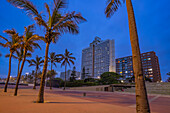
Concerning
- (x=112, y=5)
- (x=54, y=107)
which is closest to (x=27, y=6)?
(x=112, y=5)

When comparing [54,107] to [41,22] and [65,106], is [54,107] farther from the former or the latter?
[41,22]

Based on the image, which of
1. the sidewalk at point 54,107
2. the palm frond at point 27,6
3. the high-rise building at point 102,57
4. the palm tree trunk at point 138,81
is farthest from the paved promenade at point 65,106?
the high-rise building at point 102,57

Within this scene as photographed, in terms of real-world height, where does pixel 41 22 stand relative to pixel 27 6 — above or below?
below

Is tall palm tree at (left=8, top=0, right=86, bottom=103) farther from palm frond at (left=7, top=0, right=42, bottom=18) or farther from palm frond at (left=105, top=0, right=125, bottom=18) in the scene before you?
palm frond at (left=105, top=0, right=125, bottom=18)

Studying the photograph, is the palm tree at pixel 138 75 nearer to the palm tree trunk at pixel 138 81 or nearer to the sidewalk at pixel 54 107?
the palm tree trunk at pixel 138 81

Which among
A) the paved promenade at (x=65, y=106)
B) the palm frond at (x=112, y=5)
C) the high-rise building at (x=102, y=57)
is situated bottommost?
the paved promenade at (x=65, y=106)

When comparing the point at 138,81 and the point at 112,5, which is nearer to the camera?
the point at 138,81

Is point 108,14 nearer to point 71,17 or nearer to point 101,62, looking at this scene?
point 71,17

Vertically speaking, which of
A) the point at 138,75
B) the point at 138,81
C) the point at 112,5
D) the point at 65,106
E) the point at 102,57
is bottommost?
the point at 65,106

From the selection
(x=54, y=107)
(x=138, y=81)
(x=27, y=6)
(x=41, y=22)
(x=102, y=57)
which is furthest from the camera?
(x=102, y=57)

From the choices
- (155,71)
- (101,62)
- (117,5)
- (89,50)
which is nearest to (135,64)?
(117,5)

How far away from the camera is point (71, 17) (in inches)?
362

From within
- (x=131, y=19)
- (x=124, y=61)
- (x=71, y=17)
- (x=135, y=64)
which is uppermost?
(x=124, y=61)

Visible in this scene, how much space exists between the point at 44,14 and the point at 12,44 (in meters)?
9.33
